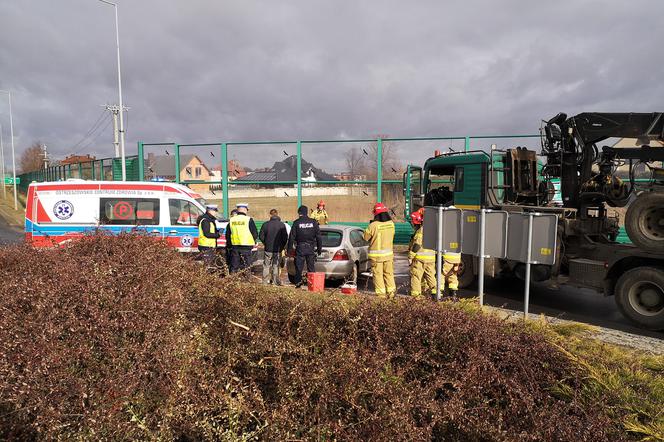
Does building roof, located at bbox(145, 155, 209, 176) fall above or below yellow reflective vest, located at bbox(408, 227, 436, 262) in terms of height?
A: above

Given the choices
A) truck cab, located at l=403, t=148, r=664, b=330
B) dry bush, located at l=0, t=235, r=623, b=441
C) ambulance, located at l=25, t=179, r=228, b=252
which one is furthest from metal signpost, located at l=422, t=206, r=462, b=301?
ambulance, located at l=25, t=179, r=228, b=252

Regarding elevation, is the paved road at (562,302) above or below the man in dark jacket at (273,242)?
below

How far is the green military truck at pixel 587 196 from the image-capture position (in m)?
6.12

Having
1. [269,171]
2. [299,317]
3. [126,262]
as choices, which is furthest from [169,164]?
[299,317]

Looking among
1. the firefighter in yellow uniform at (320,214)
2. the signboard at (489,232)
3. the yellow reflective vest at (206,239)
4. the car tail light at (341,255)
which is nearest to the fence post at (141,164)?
the firefighter in yellow uniform at (320,214)

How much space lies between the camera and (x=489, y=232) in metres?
5.75

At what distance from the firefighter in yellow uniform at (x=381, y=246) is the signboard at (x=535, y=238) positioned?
2.17m

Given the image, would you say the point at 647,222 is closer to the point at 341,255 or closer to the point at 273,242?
the point at 341,255

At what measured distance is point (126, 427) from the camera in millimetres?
2584

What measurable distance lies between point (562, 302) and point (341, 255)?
425cm

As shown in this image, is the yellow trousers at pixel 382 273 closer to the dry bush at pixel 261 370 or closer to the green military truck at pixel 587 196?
the green military truck at pixel 587 196

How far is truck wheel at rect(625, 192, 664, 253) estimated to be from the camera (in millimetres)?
5988

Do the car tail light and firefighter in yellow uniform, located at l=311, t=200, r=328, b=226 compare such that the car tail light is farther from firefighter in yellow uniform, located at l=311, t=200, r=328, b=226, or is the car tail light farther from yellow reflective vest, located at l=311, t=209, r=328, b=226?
yellow reflective vest, located at l=311, t=209, r=328, b=226

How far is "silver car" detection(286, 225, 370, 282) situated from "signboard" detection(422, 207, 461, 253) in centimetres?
270
